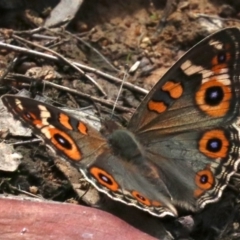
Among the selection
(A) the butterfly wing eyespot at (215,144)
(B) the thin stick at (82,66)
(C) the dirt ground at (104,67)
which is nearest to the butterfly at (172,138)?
(A) the butterfly wing eyespot at (215,144)

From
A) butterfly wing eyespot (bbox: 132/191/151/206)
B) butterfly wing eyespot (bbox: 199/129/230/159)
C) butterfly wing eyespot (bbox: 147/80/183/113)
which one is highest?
butterfly wing eyespot (bbox: 147/80/183/113)

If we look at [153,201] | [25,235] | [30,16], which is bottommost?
[25,235]

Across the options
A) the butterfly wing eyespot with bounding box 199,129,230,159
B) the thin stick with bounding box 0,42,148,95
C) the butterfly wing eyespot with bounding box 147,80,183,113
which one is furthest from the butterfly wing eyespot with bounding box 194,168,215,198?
the thin stick with bounding box 0,42,148,95

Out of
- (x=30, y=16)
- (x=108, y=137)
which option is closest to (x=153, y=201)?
(x=108, y=137)

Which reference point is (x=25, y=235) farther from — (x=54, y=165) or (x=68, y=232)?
(x=54, y=165)

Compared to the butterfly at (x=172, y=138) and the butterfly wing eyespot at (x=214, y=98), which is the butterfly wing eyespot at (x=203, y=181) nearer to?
the butterfly at (x=172, y=138)

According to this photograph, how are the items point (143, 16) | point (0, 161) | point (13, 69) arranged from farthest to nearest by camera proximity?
point (143, 16), point (13, 69), point (0, 161)

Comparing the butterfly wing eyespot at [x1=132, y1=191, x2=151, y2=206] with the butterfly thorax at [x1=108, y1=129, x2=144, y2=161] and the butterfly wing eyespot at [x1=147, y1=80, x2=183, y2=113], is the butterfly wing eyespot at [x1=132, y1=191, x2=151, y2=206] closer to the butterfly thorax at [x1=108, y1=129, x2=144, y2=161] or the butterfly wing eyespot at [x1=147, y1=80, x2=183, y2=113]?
the butterfly thorax at [x1=108, y1=129, x2=144, y2=161]
